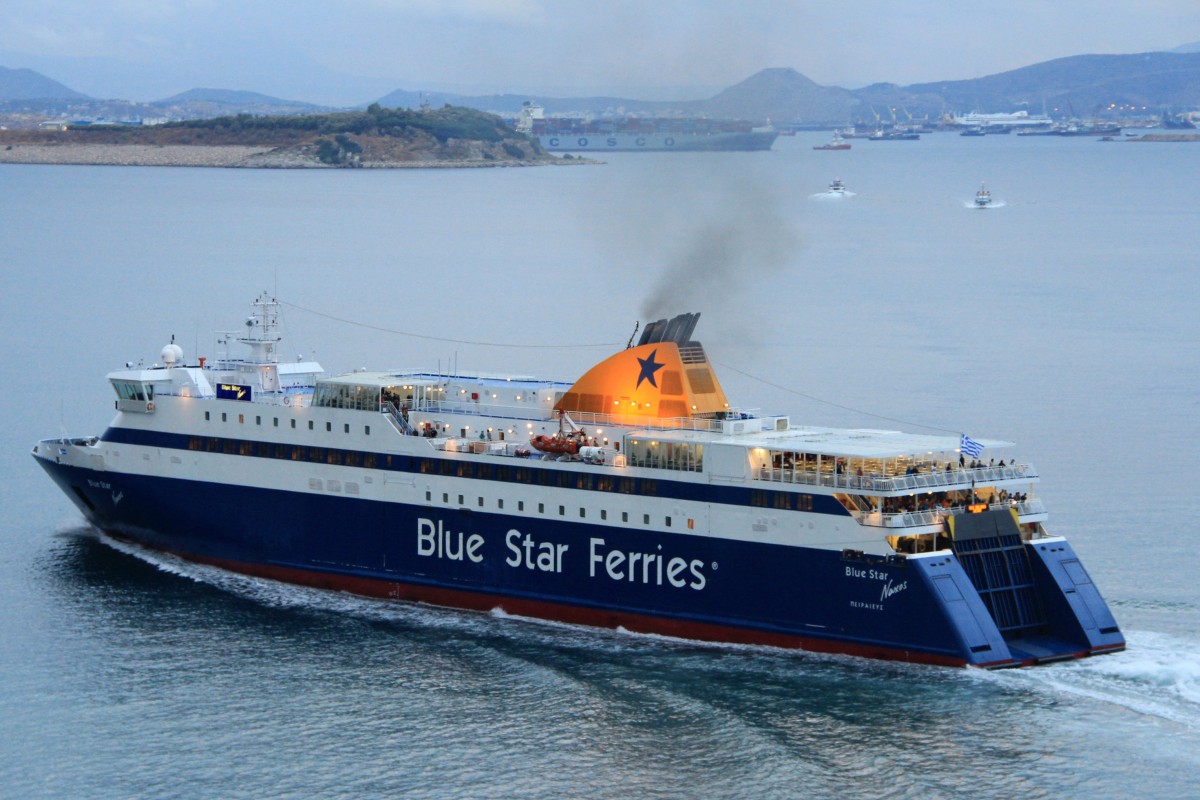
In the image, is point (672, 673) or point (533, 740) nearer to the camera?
point (533, 740)

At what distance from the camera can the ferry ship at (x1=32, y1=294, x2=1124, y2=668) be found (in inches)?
1682

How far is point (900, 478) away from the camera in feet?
140

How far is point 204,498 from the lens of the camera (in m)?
52.9

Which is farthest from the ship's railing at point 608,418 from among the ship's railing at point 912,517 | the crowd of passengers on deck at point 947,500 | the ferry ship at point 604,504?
the crowd of passengers on deck at point 947,500

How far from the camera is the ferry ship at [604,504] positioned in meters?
42.7

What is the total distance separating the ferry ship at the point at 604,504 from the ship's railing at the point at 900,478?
58 mm

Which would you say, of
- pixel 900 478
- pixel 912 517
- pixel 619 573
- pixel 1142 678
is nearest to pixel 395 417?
pixel 619 573

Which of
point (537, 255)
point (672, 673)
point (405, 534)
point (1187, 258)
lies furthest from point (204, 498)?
point (1187, 258)

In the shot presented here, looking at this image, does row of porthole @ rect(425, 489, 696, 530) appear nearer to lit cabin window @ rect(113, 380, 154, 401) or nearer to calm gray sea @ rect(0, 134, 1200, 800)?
calm gray sea @ rect(0, 134, 1200, 800)

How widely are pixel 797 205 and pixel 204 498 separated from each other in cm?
14463

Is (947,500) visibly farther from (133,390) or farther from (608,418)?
(133,390)

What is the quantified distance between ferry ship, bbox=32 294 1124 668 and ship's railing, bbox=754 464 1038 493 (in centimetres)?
6

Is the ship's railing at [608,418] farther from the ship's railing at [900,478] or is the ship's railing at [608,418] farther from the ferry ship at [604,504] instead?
the ship's railing at [900,478]

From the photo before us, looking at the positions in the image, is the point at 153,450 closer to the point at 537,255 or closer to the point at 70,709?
the point at 70,709
